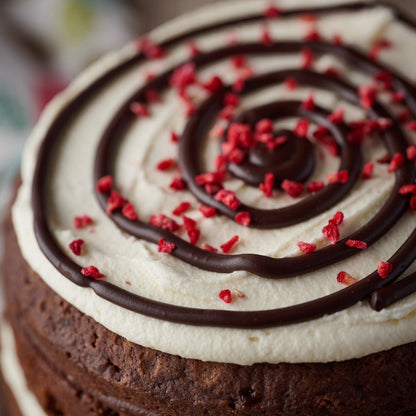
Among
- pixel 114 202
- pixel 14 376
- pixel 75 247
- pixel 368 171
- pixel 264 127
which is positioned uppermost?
pixel 368 171

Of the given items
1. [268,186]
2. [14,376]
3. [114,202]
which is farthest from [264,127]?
[14,376]

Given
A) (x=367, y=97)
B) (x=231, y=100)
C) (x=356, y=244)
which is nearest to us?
(x=356, y=244)

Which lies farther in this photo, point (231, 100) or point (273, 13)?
point (273, 13)

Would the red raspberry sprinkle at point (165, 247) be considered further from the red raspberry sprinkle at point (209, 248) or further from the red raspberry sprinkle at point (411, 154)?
the red raspberry sprinkle at point (411, 154)

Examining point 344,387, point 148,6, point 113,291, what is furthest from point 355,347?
point 148,6

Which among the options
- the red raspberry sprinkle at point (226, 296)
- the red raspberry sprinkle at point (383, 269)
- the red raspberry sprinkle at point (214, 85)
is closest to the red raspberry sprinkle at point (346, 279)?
the red raspberry sprinkle at point (383, 269)

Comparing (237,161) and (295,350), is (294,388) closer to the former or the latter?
(295,350)

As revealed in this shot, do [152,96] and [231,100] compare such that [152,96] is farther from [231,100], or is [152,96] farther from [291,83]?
[291,83]
